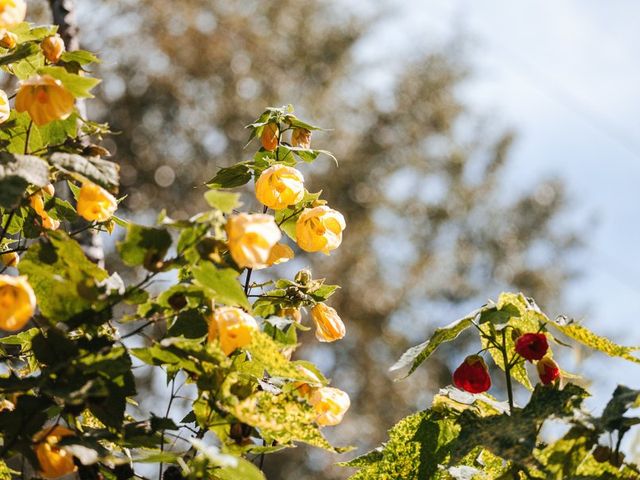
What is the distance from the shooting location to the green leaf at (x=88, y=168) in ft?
1.92

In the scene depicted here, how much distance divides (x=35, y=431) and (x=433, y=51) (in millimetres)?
10296

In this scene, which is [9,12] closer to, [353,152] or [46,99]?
[46,99]

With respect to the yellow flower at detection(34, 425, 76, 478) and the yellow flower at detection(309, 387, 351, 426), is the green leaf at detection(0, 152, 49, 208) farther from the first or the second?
the yellow flower at detection(309, 387, 351, 426)

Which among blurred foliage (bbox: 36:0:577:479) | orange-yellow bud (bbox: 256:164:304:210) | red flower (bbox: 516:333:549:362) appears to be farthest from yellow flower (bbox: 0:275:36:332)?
blurred foliage (bbox: 36:0:577:479)

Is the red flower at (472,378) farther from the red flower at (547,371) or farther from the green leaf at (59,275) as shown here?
the green leaf at (59,275)

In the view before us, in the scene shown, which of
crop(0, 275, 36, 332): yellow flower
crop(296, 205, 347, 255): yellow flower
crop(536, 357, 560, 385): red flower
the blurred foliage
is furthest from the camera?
the blurred foliage

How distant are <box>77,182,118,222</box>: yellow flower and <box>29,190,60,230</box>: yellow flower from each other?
0.23 feet

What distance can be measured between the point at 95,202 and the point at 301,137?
238 mm

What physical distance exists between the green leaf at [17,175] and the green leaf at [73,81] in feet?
0.24

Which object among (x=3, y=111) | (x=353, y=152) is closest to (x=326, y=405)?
(x=3, y=111)

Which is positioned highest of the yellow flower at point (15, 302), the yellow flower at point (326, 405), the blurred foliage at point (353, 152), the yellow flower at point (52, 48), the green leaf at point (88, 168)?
the blurred foliage at point (353, 152)

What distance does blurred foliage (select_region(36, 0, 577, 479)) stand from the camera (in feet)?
26.8

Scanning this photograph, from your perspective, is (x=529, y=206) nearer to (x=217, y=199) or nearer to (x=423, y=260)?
(x=423, y=260)

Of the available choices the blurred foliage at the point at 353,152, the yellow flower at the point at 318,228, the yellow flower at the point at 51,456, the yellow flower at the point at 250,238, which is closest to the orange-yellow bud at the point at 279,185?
the yellow flower at the point at 318,228
